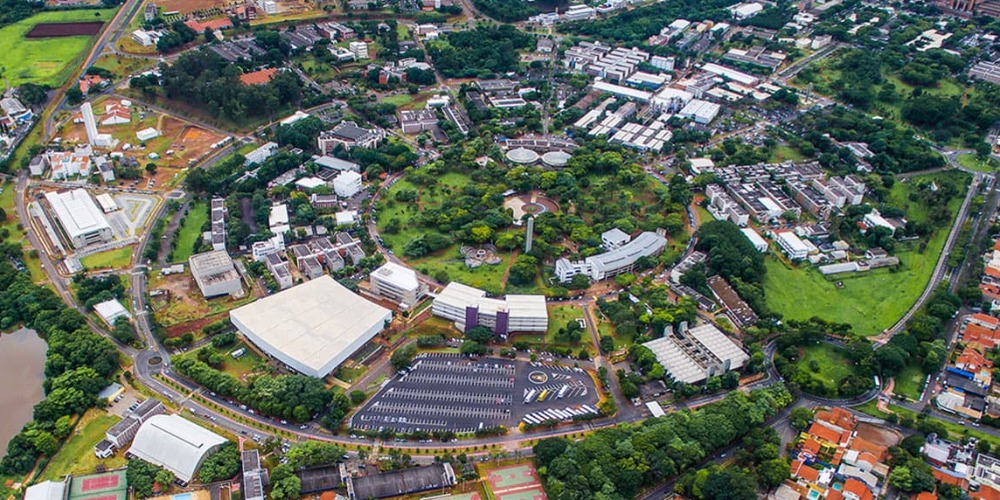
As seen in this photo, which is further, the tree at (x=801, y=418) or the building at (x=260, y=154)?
the building at (x=260, y=154)

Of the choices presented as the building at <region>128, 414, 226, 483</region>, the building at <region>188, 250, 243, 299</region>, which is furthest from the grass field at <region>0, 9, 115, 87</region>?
the building at <region>128, 414, 226, 483</region>

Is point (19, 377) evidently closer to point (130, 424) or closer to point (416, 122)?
point (130, 424)

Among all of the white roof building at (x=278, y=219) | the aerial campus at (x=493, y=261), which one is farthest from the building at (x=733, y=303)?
the white roof building at (x=278, y=219)

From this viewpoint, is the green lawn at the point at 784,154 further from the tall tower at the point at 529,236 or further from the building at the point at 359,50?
the building at the point at 359,50

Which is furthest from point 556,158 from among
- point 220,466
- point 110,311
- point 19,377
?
point 19,377

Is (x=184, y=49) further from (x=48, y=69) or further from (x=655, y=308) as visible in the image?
(x=655, y=308)
